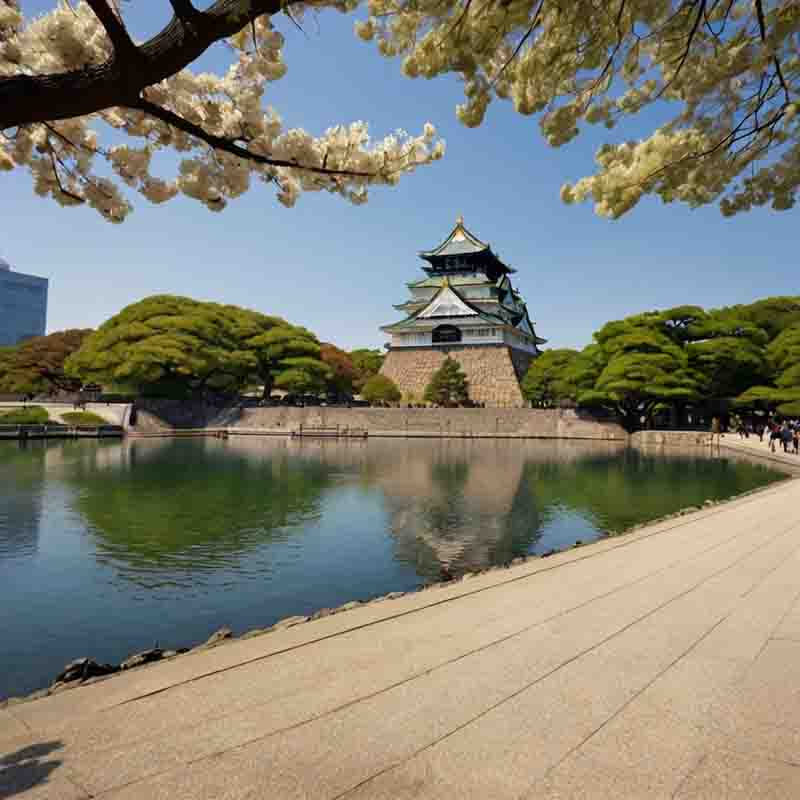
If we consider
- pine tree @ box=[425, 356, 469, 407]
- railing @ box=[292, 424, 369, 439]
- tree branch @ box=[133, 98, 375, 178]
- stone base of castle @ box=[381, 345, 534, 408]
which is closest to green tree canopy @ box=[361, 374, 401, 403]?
pine tree @ box=[425, 356, 469, 407]

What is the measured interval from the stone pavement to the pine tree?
45.7m

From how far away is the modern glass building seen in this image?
155375 millimetres

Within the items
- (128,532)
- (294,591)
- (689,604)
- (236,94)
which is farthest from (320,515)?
(236,94)

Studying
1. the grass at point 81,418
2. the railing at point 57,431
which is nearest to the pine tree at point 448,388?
the railing at point 57,431

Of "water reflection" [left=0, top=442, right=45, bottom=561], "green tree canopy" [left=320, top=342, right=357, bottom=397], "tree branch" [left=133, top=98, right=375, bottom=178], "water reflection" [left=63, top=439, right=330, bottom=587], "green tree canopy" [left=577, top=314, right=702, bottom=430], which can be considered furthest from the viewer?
Answer: "green tree canopy" [left=320, top=342, right=357, bottom=397]

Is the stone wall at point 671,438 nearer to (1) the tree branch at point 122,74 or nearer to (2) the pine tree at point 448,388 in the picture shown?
(2) the pine tree at point 448,388

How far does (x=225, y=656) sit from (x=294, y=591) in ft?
14.3

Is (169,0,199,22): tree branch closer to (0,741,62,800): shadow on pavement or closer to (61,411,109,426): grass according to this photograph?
(0,741,62,800): shadow on pavement

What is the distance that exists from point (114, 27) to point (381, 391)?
156 ft

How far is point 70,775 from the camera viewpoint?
1959 millimetres

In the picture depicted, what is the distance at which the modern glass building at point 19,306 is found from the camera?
155375 millimetres

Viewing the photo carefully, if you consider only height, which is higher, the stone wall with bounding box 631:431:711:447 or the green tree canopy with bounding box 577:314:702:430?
the green tree canopy with bounding box 577:314:702:430

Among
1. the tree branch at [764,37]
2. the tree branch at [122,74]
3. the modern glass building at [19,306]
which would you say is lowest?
the tree branch at [122,74]

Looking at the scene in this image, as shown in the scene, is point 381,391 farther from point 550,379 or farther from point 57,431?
point 57,431
